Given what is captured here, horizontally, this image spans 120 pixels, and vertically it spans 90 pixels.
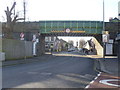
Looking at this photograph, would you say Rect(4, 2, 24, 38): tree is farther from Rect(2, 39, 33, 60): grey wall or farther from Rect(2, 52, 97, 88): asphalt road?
Rect(2, 52, 97, 88): asphalt road

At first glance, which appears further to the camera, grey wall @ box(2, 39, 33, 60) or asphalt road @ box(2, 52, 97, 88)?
grey wall @ box(2, 39, 33, 60)

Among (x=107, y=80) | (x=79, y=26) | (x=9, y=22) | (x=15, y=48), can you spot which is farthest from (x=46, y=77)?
(x=79, y=26)

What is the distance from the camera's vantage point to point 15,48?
89.9 ft

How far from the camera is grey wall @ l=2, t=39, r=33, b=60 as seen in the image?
81.6 feet

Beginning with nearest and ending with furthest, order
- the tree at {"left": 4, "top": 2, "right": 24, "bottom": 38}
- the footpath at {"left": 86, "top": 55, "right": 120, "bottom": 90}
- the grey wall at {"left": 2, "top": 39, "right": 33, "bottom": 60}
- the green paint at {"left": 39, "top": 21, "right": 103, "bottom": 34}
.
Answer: the footpath at {"left": 86, "top": 55, "right": 120, "bottom": 90} < the grey wall at {"left": 2, "top": 39, "right": 33, "bottom": 60} < the tree at {"left": 4, "top": 2, "right": 24, "bottom": 38} < the green paint at {"left": 39, "top": 21, "right": 103, "bottom": 34}

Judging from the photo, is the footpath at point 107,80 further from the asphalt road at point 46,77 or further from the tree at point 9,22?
the tree at point 9,22

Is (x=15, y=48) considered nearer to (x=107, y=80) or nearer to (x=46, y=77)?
(x=46, y=77)

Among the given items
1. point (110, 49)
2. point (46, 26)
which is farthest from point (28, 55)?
point (110, 49)

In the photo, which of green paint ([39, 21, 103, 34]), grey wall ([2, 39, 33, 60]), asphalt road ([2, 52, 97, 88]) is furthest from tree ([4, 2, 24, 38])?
asphalt road ([2, 52, 97, 88])

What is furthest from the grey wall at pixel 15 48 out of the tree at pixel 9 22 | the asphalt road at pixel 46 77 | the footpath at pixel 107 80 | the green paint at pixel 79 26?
the footpath at pixel 107 80

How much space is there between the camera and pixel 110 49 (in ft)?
148

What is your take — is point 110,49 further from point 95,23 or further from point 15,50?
point 15,50

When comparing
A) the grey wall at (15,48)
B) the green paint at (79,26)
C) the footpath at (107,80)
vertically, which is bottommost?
the footpath at (107,80)

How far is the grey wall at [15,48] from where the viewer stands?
24.9 m
